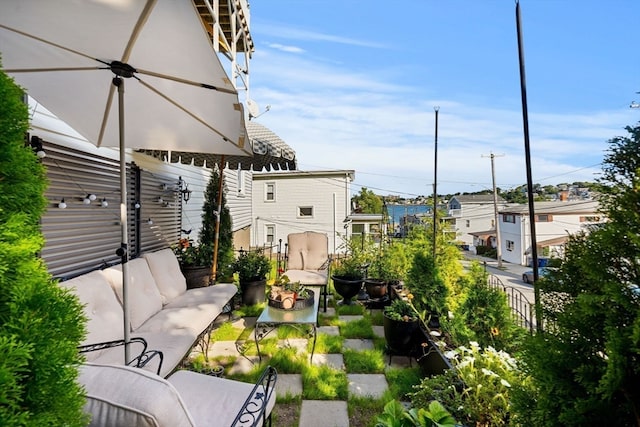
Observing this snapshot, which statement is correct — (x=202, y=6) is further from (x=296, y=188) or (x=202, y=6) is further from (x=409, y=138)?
(x=409, y=138)

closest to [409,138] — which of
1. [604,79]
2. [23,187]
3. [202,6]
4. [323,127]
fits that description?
[323,127]

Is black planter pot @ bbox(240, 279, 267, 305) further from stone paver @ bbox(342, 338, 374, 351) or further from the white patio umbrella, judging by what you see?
the white patio umbrella

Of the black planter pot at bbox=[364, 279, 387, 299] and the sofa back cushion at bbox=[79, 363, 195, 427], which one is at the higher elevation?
the sofa back cushion at bbox=[79, 363, 195, 427]

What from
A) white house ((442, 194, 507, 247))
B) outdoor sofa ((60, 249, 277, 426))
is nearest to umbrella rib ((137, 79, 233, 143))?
outdoor sofa ((60, 249, 277, 426))

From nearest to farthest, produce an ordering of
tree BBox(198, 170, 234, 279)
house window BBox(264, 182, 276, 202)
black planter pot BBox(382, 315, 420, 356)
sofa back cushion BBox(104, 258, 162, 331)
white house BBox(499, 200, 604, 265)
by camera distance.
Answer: sofa back cushion BBox(104, 258, 162, 331) → black planter pot BBox(382, 315, 420, 356) → tree BBox(198, 170, 234, 279) → house window BBox(264, 182, 276, 202) → white house BBox(499, 200, 604, 265)

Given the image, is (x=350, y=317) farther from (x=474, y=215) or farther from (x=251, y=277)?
(x=474, y=215)

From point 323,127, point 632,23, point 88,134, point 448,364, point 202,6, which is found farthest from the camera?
point 323,127

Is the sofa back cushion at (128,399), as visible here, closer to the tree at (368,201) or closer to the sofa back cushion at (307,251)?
the sofa back cushion at (307,251)

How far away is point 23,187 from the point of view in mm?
852

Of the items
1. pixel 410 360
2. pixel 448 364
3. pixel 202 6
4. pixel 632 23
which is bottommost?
pixel 410 360

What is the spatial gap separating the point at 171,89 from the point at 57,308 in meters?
A: 2.07

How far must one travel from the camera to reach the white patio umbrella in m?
1.74

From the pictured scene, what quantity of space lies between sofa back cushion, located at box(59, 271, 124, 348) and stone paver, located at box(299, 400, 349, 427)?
1691 millimetres

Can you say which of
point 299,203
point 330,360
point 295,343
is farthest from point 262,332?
point 299,203
